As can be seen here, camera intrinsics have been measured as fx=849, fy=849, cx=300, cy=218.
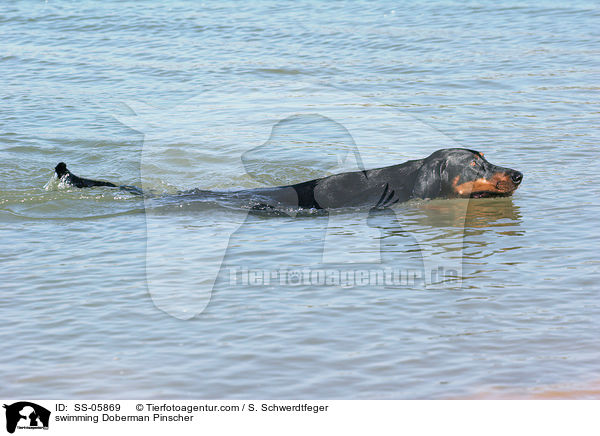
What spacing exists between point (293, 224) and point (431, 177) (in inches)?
56.4

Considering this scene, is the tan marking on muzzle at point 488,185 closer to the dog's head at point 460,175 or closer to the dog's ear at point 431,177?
the dog's head at point 460,175

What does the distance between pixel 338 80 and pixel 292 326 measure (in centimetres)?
963

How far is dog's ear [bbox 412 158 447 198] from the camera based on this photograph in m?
8.25

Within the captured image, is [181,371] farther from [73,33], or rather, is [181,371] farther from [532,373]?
[73,33]

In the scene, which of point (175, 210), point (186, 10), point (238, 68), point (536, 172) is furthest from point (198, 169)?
point (186, 10)

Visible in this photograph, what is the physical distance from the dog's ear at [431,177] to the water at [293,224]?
164mm
